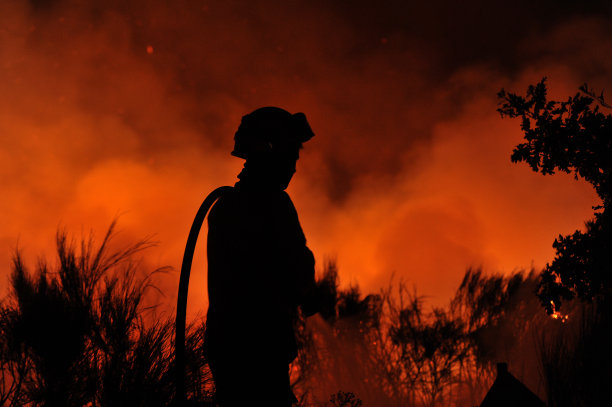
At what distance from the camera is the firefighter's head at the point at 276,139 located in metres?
2.29

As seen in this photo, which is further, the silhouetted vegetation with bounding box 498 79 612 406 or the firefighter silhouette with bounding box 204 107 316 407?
the silhouetted vegetation with bounding box 498 79 612 406

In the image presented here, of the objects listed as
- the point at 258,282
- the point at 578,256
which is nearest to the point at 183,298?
the point at 258,282

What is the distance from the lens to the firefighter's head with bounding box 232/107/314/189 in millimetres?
2291

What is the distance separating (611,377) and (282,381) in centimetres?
352

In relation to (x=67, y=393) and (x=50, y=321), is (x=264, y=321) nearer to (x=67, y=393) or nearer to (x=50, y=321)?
(x=67, y=393)

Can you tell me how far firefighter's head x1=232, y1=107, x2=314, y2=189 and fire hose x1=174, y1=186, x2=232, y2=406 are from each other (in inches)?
10.3

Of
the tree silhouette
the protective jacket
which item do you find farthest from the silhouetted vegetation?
the protective jacket

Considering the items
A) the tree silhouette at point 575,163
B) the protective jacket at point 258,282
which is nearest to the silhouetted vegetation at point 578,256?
the tree silhouette at point 575,163

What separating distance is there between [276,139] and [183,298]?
0.86 meters

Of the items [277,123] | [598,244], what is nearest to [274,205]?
[277,123]

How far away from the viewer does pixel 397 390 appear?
52.4 feet

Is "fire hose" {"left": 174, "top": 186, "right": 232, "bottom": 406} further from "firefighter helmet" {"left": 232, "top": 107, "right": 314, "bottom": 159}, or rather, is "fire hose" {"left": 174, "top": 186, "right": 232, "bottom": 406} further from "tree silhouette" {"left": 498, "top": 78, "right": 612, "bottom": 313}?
"tree silhouette" {"left": 498, "top": 78, "right": 612, "bottom": 313}

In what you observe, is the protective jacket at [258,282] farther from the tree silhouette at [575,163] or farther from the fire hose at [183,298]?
the tree silhouette at [575,163]

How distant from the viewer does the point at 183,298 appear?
237 centimetres
